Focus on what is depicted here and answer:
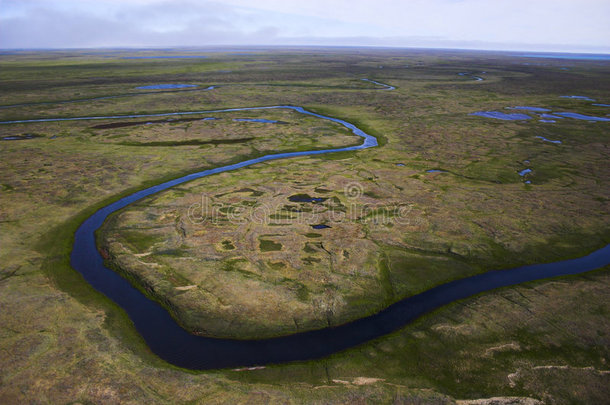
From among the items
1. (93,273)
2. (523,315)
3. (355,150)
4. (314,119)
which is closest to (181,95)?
(314,119)

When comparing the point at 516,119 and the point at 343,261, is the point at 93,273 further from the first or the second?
the point at 516,119

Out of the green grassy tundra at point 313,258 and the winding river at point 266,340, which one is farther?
the winding river at point 266,340

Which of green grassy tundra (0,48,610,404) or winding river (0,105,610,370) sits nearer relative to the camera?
green grassy tundra (0,48,610,404)

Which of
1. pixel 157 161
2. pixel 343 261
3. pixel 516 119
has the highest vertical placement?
pixel 516 119
